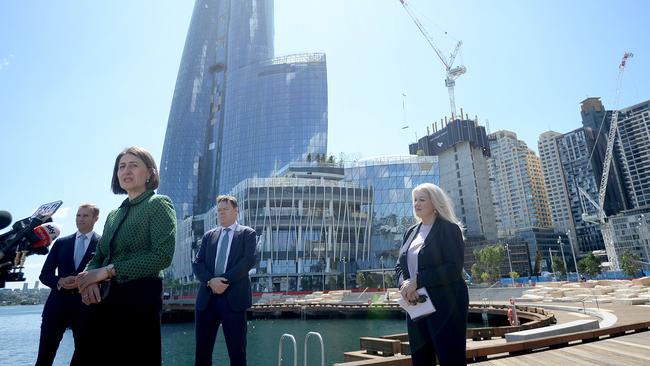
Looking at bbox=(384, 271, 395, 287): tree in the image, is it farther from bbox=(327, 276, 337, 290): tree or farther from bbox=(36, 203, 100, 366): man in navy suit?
bbox=(36, 203, 100, 366): man in navy suit

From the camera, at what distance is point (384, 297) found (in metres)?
59.5

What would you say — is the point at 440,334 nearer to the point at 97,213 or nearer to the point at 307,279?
the point at 97,213

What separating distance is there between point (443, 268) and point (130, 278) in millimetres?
2962

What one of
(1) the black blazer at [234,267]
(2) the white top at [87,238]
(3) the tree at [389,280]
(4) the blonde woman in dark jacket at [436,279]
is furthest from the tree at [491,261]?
(2) the white top at [87,238]

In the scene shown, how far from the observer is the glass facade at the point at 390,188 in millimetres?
100875

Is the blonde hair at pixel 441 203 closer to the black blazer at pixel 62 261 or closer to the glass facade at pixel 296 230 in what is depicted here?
the black blazer at pixel 62 261

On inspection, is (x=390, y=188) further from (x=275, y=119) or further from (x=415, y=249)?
(x=415, y=249)

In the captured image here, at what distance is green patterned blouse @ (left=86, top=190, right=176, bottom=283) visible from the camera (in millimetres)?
2959

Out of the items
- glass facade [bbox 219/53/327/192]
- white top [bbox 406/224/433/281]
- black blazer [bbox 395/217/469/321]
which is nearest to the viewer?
black blazer [bbox 395/217/469/321]

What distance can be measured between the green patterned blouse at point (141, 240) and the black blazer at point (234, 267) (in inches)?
77.1

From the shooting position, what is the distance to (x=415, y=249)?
4.30m

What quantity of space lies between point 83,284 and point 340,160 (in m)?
117

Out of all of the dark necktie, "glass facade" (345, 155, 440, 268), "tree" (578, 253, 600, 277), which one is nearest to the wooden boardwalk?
the dark necktie

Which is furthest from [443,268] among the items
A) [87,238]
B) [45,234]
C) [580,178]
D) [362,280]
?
[580,178]
